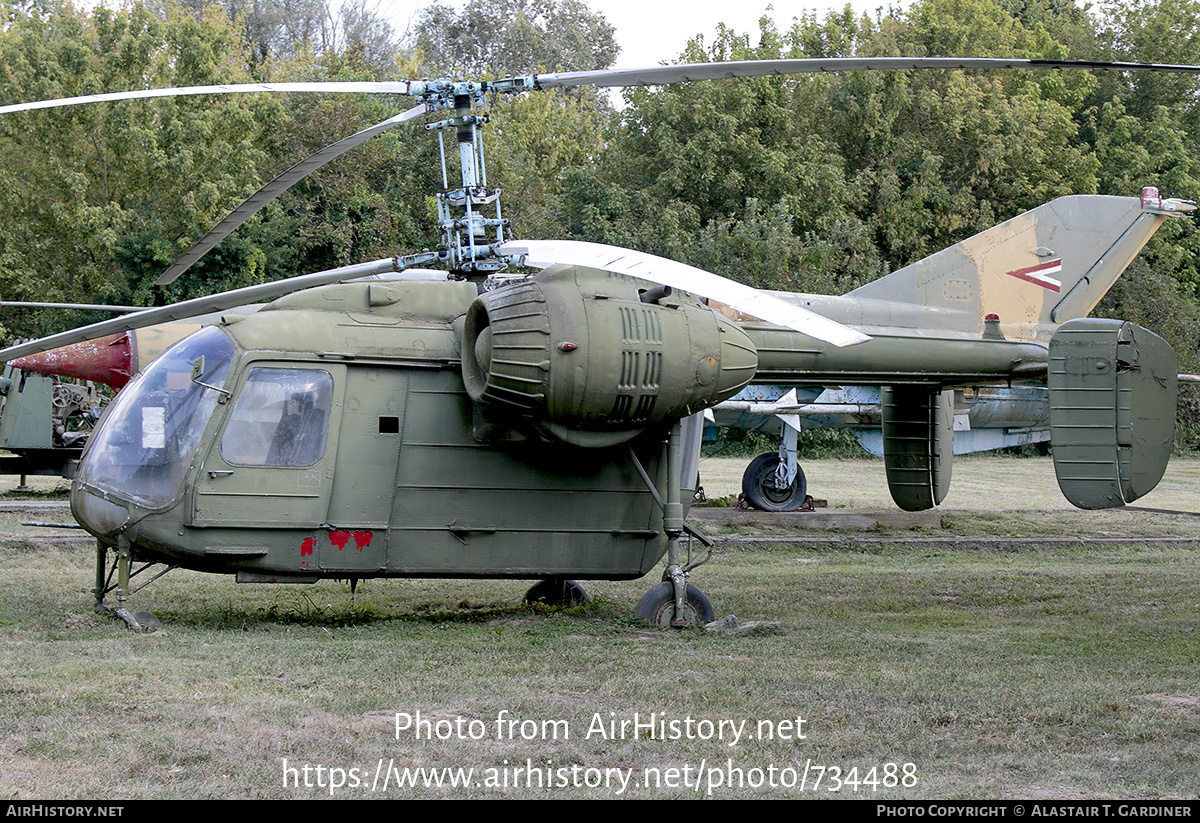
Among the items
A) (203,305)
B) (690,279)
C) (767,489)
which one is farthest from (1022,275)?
(203,305)

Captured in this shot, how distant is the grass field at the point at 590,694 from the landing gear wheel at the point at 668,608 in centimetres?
19

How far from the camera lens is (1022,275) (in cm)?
1555

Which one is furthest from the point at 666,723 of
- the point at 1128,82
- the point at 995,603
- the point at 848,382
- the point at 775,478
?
the point at 1128,82

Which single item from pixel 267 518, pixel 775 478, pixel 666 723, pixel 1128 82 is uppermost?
pixel 1128 82

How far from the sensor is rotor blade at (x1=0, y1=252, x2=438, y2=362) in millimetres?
8031

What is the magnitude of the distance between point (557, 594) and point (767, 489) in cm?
810

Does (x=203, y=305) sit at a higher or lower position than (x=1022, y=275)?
higher

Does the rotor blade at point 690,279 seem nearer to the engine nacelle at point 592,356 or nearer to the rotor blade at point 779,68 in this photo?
the engine nacelle at point 592,356

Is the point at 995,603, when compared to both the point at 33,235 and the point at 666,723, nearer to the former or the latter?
the point at 666,723

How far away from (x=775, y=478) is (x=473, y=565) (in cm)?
965

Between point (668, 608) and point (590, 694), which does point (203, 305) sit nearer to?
point (668, 608)

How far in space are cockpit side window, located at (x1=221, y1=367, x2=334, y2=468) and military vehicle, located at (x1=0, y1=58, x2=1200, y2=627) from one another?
0.01 meters

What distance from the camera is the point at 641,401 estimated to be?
7656 mm

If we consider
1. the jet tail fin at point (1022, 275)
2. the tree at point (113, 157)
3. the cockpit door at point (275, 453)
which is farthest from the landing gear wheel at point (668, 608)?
the tree at point (113, 157)
